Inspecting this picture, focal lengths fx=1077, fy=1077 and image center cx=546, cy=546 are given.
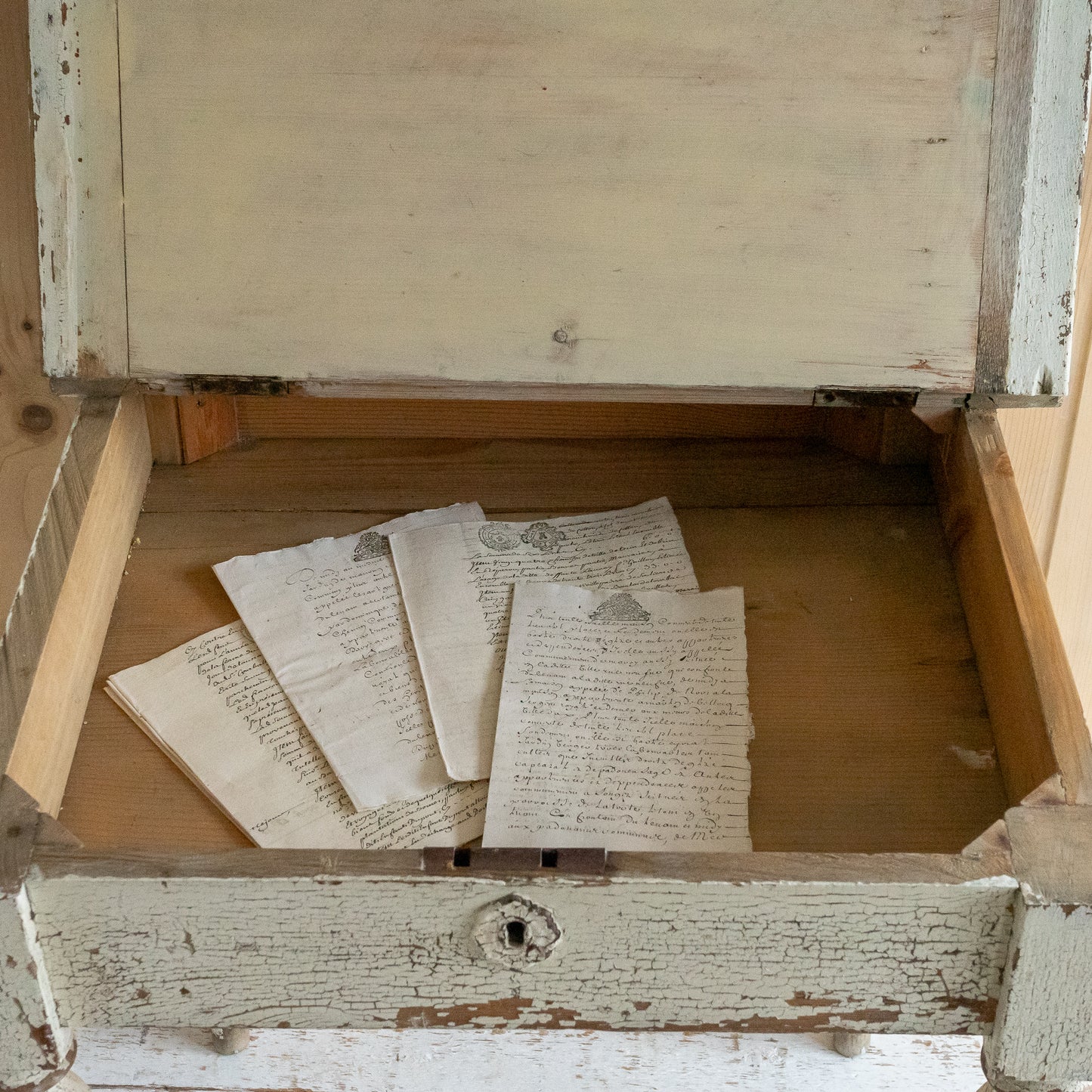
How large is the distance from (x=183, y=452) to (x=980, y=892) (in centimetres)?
86

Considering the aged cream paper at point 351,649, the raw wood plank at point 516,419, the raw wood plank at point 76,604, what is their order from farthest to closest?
1. the raw wood plank at point 516,419
2. the aged cream paper at point 351,649
3. the raw wood plank at point 76,604

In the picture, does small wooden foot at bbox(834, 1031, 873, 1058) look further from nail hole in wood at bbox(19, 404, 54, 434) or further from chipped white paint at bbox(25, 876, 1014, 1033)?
nail hole in wood at bbox(19, 404, 54, 434)

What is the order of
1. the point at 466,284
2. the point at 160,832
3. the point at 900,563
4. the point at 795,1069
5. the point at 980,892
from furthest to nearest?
1. the point at 795,1069
2. the point at 900,563
3. the point at 466,284
4. the point at 160,832
5. the point at 980,892

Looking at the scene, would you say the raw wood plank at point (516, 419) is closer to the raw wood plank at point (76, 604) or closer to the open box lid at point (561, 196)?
the raw wood plank at point (76, 604)

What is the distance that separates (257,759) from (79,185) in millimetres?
498

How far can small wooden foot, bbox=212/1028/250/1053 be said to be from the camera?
130 cm

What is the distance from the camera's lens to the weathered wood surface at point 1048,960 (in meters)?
0.65

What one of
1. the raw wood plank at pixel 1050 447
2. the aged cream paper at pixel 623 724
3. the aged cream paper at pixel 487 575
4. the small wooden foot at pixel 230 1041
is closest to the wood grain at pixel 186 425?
the aged cream paper at pixel 487 575

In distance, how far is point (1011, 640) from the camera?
2.71 ft

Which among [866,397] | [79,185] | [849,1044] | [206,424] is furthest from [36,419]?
[849,1044]

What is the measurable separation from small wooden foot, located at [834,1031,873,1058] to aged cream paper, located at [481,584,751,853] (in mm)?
644

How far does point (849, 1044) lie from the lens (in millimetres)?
1306

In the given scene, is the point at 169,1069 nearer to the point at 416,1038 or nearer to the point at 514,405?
the point at 416,1038

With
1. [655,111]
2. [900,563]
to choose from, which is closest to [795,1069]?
[900,563]
